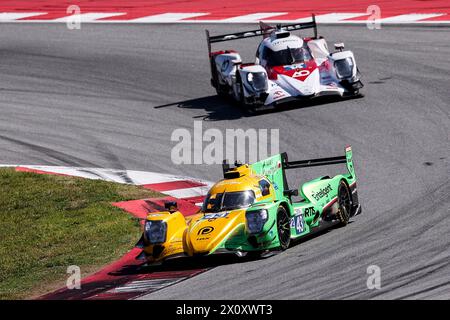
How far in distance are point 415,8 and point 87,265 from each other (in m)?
18.6

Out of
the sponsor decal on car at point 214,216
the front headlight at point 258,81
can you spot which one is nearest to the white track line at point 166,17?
the front headlight at point 258,81

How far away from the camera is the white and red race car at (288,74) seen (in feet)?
76.9

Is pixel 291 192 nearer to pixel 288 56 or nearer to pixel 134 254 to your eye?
pixel 134 254

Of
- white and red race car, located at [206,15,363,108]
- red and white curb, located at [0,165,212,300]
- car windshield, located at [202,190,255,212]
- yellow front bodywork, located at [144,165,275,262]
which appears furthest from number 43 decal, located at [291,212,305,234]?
white and red race car, located at [206,15,363,108]

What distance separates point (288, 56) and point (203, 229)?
1019 cm

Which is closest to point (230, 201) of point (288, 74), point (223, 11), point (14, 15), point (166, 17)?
point (288, 74)

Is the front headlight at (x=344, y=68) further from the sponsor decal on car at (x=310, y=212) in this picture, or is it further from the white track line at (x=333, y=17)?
the sponsor decal on car at (x=310, y=212)

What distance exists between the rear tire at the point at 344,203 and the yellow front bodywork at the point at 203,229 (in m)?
1.31

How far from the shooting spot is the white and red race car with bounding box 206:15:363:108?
23.4m

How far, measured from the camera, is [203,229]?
14.6 metres

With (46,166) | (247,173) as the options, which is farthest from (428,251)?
(46,166)

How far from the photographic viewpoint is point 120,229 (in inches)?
680
